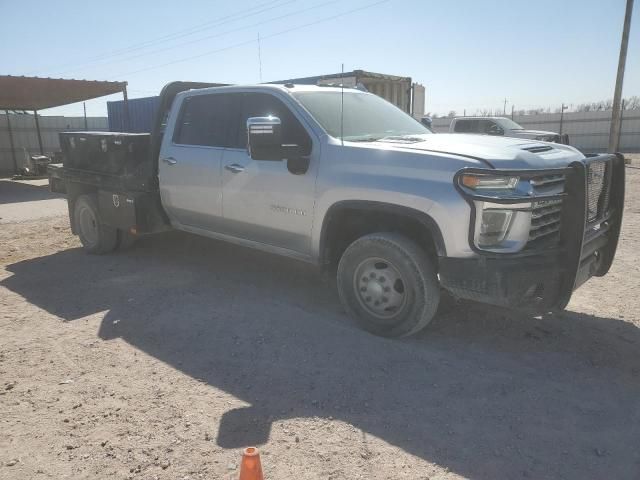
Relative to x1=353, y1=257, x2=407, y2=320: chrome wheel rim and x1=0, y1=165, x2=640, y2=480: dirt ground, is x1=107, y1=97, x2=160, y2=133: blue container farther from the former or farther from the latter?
x1=353, y1=257, x2=407, y2=320: chrome wheel rim

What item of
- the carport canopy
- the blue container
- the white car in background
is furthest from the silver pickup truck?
the carport canopy

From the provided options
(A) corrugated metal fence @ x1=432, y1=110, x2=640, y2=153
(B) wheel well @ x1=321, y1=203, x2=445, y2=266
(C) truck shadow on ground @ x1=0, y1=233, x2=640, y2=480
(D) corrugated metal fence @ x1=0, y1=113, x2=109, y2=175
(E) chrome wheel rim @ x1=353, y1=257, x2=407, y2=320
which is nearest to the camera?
(C) truck shadow on ground @ x1=0, y1=233, x2=640, y2=480

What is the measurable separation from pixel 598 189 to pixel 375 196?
5.84ft

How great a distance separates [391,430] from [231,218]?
2756 millimetres

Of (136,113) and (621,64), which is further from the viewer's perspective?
(621,64)

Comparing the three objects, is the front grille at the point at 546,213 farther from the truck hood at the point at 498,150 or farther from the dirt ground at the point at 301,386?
the dirt ground at the point at 301,386

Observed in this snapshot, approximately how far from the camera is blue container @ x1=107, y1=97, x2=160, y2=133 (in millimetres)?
14406

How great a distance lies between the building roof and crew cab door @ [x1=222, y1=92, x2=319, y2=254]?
15.6 metres

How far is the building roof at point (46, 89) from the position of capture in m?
17.1

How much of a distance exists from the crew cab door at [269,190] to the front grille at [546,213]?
1674 millimetres

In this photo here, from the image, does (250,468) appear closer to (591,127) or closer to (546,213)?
(546,213)

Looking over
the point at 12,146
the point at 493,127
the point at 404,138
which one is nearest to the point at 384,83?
the point at 493,127

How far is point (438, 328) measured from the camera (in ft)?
13.6

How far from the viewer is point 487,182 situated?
3.22 metres
